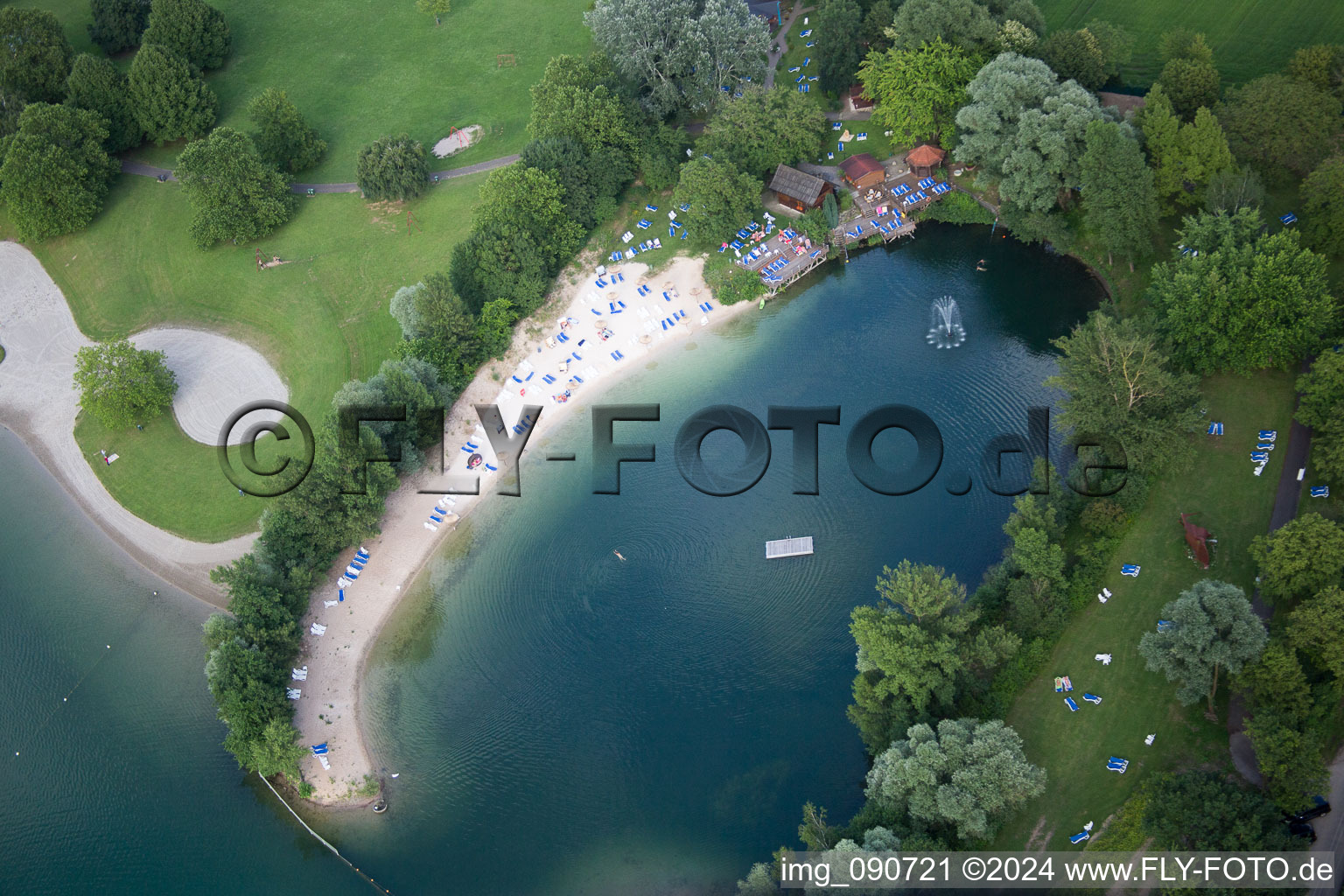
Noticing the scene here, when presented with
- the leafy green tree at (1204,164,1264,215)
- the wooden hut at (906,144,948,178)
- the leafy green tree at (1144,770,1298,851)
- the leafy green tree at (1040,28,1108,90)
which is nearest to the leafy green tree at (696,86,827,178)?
the wooden hut at (906,144,948,178)

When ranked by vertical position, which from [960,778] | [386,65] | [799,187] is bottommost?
[960,778]

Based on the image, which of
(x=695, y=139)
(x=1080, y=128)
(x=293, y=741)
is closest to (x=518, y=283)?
(x=695, y=139)

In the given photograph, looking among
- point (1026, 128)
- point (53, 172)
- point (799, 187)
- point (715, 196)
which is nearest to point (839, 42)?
point (799, 187)

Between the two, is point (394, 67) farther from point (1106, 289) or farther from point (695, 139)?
point (1106, 289)

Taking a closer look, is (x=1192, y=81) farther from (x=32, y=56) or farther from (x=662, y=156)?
(x=32, y=56)

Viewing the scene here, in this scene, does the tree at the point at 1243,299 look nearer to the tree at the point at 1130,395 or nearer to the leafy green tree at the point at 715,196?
the tree at the point at 1130,395

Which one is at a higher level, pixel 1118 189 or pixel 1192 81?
pixel 1192 81
